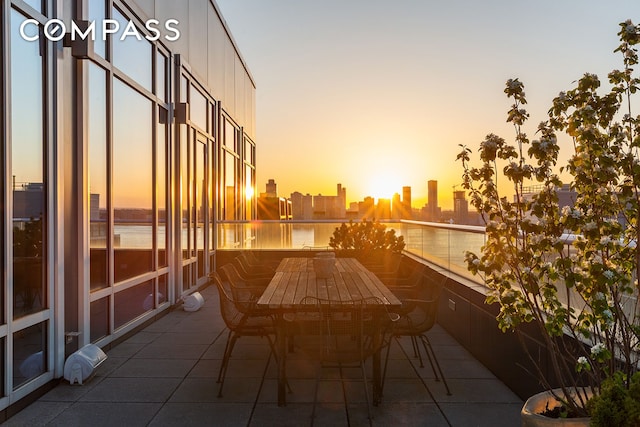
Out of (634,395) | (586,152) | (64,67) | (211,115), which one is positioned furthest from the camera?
(211,115)

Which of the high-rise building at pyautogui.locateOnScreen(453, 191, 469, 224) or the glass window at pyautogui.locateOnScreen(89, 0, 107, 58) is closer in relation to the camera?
the high-rise building at pyautogui.locateOnScreen(453, 191, 469, 224)

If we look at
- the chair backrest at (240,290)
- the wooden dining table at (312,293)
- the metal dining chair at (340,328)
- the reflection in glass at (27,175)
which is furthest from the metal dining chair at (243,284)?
the reflection in glass at (27,175)

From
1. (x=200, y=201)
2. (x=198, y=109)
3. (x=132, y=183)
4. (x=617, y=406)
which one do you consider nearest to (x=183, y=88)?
(x=198, y=109)

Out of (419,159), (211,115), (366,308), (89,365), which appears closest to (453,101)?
(211,115)

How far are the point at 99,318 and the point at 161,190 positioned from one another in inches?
89.6

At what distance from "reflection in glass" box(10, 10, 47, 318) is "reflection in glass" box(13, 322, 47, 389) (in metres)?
0.16

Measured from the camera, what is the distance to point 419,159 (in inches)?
637

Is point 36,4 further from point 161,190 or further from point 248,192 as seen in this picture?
point 248,192

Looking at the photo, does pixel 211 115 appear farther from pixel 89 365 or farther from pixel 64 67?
pixel 89 365

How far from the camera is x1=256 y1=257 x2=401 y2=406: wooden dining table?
351 cm

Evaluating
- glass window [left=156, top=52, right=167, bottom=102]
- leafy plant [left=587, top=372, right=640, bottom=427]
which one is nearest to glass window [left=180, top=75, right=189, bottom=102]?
glass window [left=156, top=52, right=167, bottom=102]

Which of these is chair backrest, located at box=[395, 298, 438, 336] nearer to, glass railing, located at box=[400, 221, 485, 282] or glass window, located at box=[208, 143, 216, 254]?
glass railing, located at box=[400, 221, 485, 282]

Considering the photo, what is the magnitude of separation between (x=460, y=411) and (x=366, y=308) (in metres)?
0.96

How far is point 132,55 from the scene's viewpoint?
592 cm
